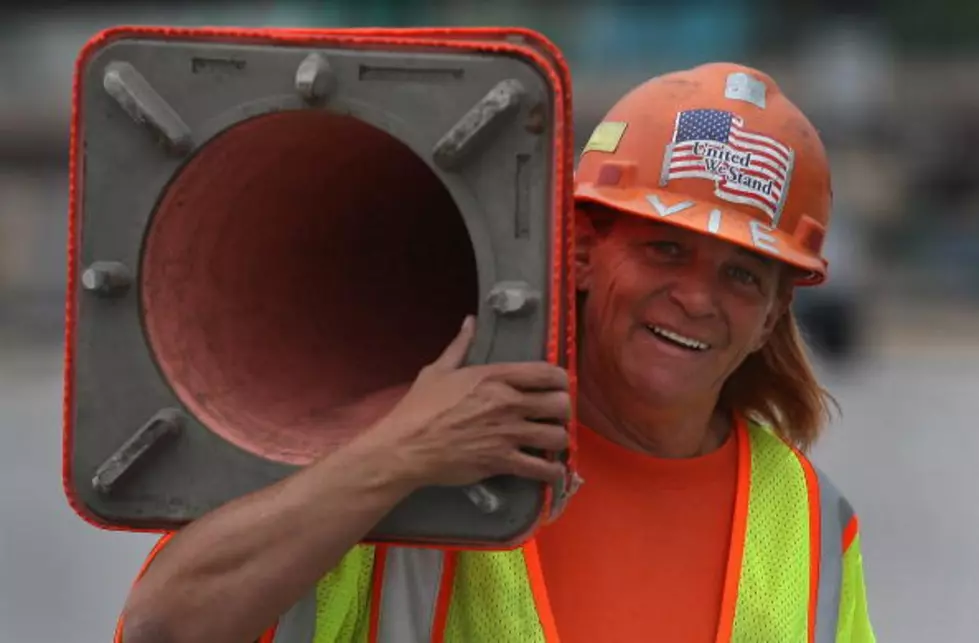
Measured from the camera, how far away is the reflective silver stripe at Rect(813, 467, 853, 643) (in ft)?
6.13

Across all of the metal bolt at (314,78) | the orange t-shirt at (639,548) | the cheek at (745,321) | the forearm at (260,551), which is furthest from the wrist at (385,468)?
the cheek at (745,321)

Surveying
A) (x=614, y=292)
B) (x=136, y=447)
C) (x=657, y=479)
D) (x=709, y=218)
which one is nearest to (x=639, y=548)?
(x=657, y=479)

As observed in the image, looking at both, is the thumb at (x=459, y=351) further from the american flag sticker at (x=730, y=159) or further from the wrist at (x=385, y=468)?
the american flag sticker at (x=730, y=159)

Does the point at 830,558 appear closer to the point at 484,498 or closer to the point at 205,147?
the point at 484,498

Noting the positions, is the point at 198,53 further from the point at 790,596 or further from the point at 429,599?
the point at 790,596

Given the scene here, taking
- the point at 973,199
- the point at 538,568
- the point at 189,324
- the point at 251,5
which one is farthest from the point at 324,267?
the point at 973,199

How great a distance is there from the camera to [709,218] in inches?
67.5

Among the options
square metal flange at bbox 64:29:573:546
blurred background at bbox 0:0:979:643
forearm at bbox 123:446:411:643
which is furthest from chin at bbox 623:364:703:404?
blurred background at bbox 0:0:979:643

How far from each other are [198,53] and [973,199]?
2165 cm

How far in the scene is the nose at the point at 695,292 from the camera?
173 centimetres

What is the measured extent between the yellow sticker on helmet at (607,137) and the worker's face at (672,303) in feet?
0.33

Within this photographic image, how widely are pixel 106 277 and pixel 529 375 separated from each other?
40 cm

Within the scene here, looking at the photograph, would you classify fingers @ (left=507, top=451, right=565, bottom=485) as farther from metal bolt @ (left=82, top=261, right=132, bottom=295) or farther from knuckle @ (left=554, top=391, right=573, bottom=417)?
metal bolt @ (left=82, top=261, right=132, bottom=295)

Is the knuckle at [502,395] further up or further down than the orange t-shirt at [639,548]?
further up
